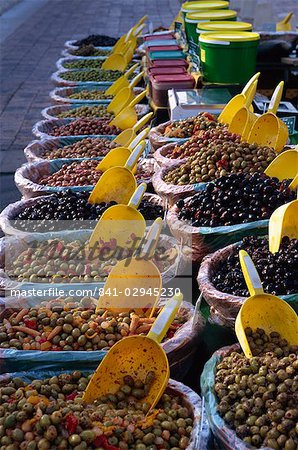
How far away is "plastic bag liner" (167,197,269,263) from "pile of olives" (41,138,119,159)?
4.67 feet

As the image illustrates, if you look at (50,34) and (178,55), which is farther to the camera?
(50,34)

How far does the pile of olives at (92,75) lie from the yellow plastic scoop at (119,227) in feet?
11.7

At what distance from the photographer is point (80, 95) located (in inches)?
232

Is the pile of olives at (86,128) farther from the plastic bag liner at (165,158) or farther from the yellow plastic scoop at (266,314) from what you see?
the yellow plastic scoop at (266,314)

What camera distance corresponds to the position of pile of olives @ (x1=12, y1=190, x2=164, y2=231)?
126 inches

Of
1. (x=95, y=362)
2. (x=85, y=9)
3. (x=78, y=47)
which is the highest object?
(x=95, y=362)

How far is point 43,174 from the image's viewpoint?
163 inches

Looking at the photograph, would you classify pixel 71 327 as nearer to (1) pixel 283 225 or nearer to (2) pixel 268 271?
Answer: (2) pixel 268 271

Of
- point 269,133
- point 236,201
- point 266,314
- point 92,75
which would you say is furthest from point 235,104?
point 92,75

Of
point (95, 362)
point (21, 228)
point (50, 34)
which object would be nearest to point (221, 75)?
point (21, 228)

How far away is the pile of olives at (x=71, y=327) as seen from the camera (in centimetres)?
245

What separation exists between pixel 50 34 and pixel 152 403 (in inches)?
465

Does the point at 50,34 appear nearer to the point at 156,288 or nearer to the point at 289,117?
the point at 289,117

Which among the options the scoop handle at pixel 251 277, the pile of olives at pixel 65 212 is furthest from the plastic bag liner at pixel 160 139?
the scoop handle at pixel 251 277
